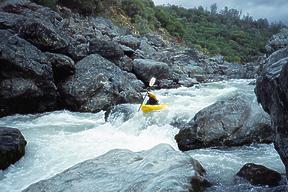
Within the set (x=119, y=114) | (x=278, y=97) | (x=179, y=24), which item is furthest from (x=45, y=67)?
(x=179, y=24)

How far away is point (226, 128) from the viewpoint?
344 inches

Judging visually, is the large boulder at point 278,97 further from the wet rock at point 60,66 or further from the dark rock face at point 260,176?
the wet rock at point 60,66

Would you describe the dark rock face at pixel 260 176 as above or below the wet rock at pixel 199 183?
above

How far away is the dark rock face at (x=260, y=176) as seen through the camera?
6033 mm

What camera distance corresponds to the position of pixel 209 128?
8789 mm

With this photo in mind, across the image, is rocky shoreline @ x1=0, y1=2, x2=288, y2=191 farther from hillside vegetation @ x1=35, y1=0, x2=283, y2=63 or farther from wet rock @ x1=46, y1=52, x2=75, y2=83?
hillside vegetation @ x1=35, y1=0, x2=283, y2=63

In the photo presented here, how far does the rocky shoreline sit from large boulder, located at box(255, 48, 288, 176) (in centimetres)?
1

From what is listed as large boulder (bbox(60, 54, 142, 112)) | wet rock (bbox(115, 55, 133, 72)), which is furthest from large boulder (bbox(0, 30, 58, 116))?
wet rock (bbox(115, 55, 133, 72))

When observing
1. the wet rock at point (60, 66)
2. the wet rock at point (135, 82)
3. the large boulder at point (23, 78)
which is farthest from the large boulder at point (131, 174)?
the wet rock at point (135, 82)

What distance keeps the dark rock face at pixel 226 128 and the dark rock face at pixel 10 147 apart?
3519 millimetres

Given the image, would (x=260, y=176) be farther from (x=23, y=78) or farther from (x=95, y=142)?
(x=23, y=78)

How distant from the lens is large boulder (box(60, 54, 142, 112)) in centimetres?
1344

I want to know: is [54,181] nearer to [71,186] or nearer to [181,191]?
[71,186]

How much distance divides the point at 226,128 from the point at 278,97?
429 centimetres
